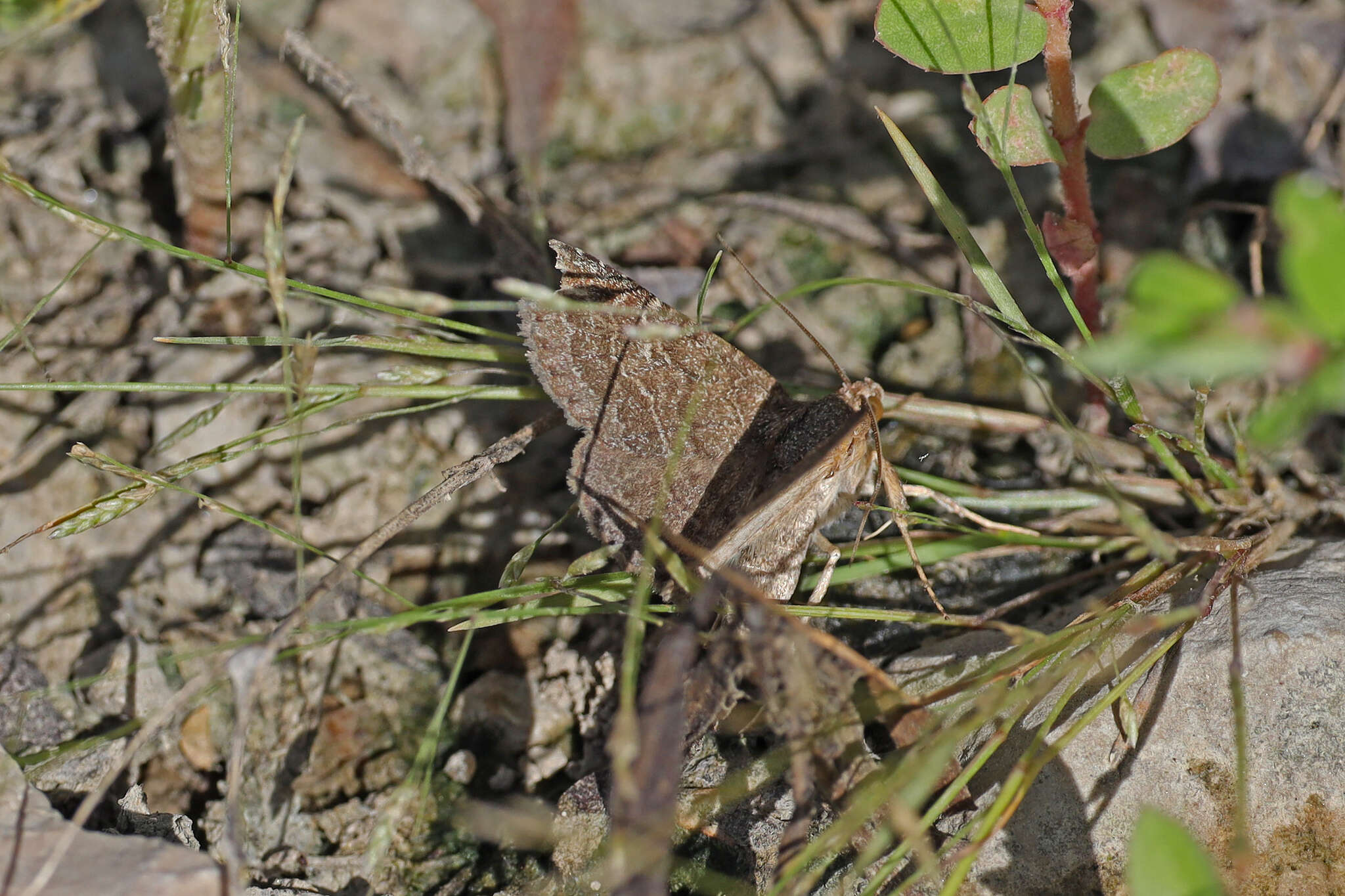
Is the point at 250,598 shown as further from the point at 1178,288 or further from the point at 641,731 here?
the point at 1178,288

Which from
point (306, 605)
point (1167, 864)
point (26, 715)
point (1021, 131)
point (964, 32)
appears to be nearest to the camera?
point (1167, 864)

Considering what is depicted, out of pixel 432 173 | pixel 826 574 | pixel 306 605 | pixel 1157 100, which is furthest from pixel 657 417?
pixel 1157 100

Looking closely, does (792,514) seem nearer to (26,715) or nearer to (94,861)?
(94,861)

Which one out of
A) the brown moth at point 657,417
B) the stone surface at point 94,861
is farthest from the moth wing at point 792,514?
the stone surface at point 94,861

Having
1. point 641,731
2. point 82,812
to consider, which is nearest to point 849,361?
point 641,731

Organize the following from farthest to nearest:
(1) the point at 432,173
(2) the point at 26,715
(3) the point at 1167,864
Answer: (1) the point at 432,173 < (2) the point at 26,715 < (3) the point at 1167,864

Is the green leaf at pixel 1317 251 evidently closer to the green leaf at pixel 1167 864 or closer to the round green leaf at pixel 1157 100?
the green leaf at pixel 1167 864
